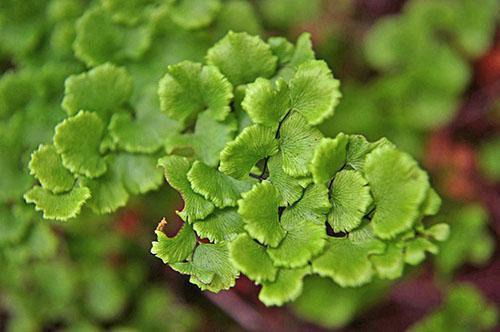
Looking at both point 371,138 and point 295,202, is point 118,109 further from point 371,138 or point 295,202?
point 371,138

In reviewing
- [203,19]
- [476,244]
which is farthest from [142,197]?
[476,244]

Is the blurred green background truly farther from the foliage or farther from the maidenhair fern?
the maidenhair fern

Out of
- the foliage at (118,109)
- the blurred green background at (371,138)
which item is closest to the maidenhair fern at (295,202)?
the foliage at (118,109)

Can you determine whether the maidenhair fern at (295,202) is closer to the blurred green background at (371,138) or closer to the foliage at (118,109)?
the foliage at (118,109)

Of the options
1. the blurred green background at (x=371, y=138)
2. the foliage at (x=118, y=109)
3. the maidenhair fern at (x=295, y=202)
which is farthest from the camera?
the blurred green background at (x=371, y=138)

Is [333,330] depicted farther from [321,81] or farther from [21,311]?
[321,81]

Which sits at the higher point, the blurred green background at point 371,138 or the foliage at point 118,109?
the foliage at point 118,109

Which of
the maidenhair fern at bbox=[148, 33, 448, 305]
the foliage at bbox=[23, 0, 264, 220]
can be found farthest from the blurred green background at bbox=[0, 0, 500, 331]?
the maidenhair fern at bbox=[148, 33, 448, 305]

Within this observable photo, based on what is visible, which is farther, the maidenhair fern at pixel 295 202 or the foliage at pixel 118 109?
the foliage at pixel 118 109

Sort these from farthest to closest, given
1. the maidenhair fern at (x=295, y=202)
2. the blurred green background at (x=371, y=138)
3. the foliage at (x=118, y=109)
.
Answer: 1. the blurred green background at (x=371, y=138)
2. the foliage at (x=118, y=109)
3. the maidenhair fern at (x=295, y=202)
